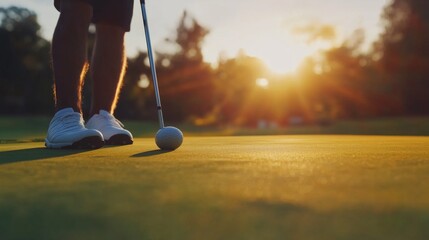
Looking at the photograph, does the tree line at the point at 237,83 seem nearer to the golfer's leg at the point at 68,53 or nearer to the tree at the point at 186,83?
the tree at the point at 186,83

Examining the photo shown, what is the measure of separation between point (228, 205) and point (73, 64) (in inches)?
88.4

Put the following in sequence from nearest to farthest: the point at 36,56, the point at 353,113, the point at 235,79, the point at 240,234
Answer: the point at 240,234 < the point at 36,56 < the point at 353,113 < the point at 235,79

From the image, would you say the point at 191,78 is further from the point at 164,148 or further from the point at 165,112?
the point at 164,148

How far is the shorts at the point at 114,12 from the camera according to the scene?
3.53 meters

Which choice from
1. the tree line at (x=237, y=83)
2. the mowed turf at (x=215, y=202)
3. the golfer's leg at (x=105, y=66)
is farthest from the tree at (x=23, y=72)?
the mowed turf at (x=215, y=202)

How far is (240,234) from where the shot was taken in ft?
3.03

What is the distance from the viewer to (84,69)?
3.37 meters

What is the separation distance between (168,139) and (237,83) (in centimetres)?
4212

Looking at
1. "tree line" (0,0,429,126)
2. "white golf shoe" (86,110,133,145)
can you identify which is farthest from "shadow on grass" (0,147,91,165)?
"tree line" (0,0,429,126)

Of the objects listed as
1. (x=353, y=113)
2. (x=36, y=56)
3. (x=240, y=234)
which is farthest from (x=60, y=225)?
(x=353, y=113)

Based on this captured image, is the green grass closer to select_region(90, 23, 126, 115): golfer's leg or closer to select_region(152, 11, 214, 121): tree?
select_region(90, 23, 126, 115): golfer's leg

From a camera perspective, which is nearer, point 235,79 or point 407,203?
point 407,203

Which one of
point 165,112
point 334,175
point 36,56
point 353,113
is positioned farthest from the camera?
point 353,113

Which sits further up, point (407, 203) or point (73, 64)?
point (73, 64)
